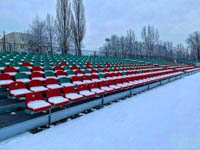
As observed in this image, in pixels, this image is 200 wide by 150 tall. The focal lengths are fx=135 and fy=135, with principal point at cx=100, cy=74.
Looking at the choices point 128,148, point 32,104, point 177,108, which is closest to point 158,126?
point 128,148

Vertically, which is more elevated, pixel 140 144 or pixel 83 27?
pixel 83 27

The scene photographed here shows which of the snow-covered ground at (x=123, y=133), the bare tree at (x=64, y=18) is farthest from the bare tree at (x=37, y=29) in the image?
the snow-covered ground at (x=123, y=133)

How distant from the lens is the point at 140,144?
246cm

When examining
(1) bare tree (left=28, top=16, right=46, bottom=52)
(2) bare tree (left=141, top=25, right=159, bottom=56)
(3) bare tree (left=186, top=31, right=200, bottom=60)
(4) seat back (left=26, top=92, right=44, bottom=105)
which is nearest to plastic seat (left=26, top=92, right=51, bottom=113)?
(4) seat back (left=26, top=92, right=44, bottom=105)

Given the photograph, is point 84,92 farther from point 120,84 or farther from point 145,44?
point 145,44

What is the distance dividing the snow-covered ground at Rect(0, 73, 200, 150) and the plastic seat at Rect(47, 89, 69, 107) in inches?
20.0

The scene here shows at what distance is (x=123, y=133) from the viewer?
2.84 m

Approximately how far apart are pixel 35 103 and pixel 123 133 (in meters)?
2.08

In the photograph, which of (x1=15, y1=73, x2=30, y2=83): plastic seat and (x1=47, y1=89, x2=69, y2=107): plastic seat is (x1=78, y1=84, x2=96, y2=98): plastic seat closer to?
(x1=47, y1=89, x2=69, y2=107): plastic seat

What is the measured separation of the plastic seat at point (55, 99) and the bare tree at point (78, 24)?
12.9m

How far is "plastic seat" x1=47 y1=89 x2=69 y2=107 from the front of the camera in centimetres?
323

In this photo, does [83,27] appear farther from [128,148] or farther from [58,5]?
[128,148]

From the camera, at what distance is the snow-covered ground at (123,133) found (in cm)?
240

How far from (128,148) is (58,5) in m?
16.8
